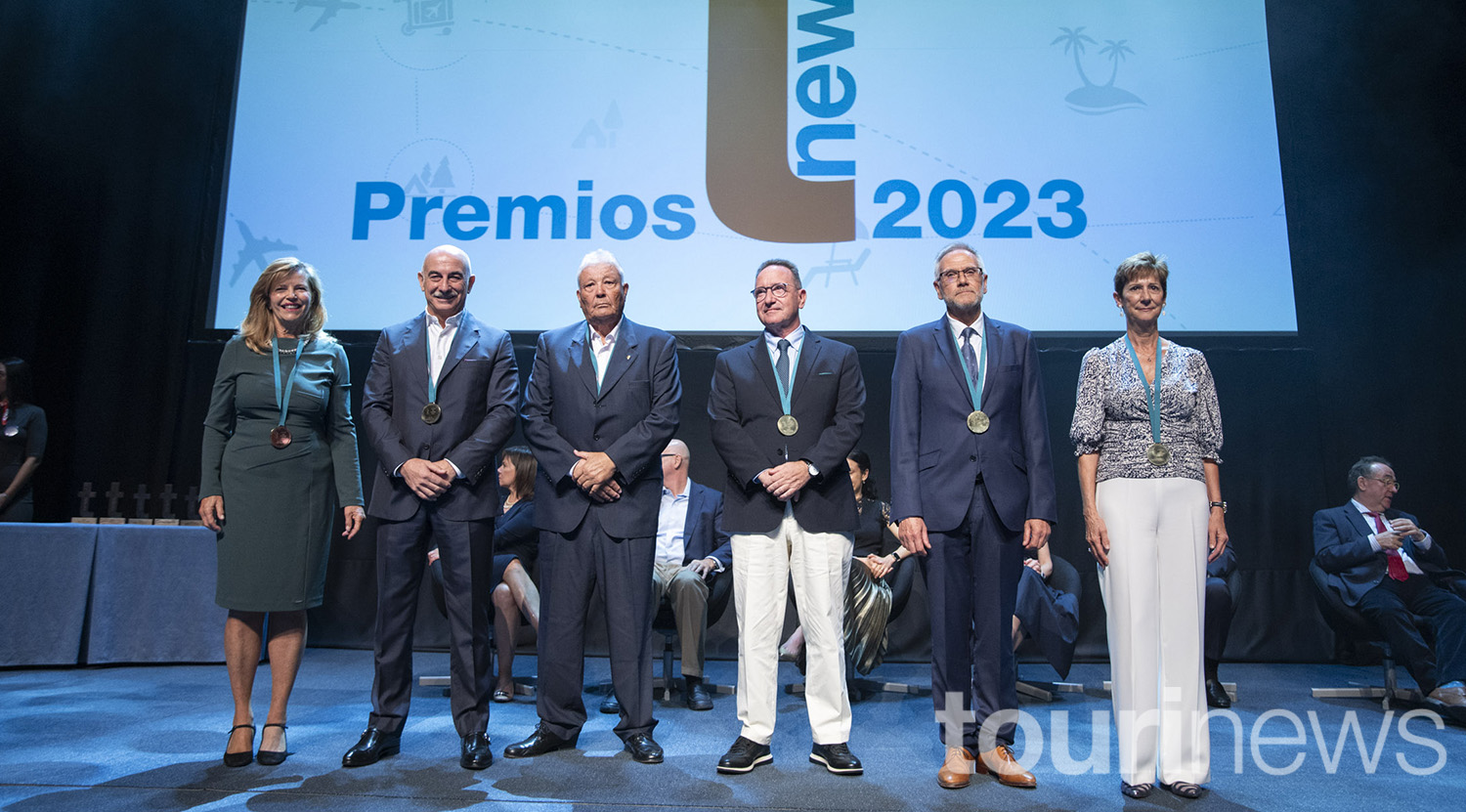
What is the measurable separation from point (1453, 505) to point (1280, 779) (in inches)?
139

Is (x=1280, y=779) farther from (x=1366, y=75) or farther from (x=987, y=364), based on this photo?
(x=1366, y=75)

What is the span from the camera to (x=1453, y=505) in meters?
4.98

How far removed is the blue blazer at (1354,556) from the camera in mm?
3986

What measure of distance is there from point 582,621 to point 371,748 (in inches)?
28.4

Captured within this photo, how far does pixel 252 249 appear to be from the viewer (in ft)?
17.2

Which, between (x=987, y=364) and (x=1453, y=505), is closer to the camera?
(x=987, y=364)

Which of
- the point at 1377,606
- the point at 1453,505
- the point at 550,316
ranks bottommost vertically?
the point at 1377,606

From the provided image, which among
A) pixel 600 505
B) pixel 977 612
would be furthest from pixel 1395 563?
pixel 600 505

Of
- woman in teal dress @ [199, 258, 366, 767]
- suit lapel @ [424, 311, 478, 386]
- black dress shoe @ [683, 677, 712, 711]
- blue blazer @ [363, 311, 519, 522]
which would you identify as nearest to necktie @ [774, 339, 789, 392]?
blue blazer @ [363, 311, 519, 522]

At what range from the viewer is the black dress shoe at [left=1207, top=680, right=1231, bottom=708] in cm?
387

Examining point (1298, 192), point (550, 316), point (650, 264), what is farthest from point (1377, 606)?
point (550, 316)
